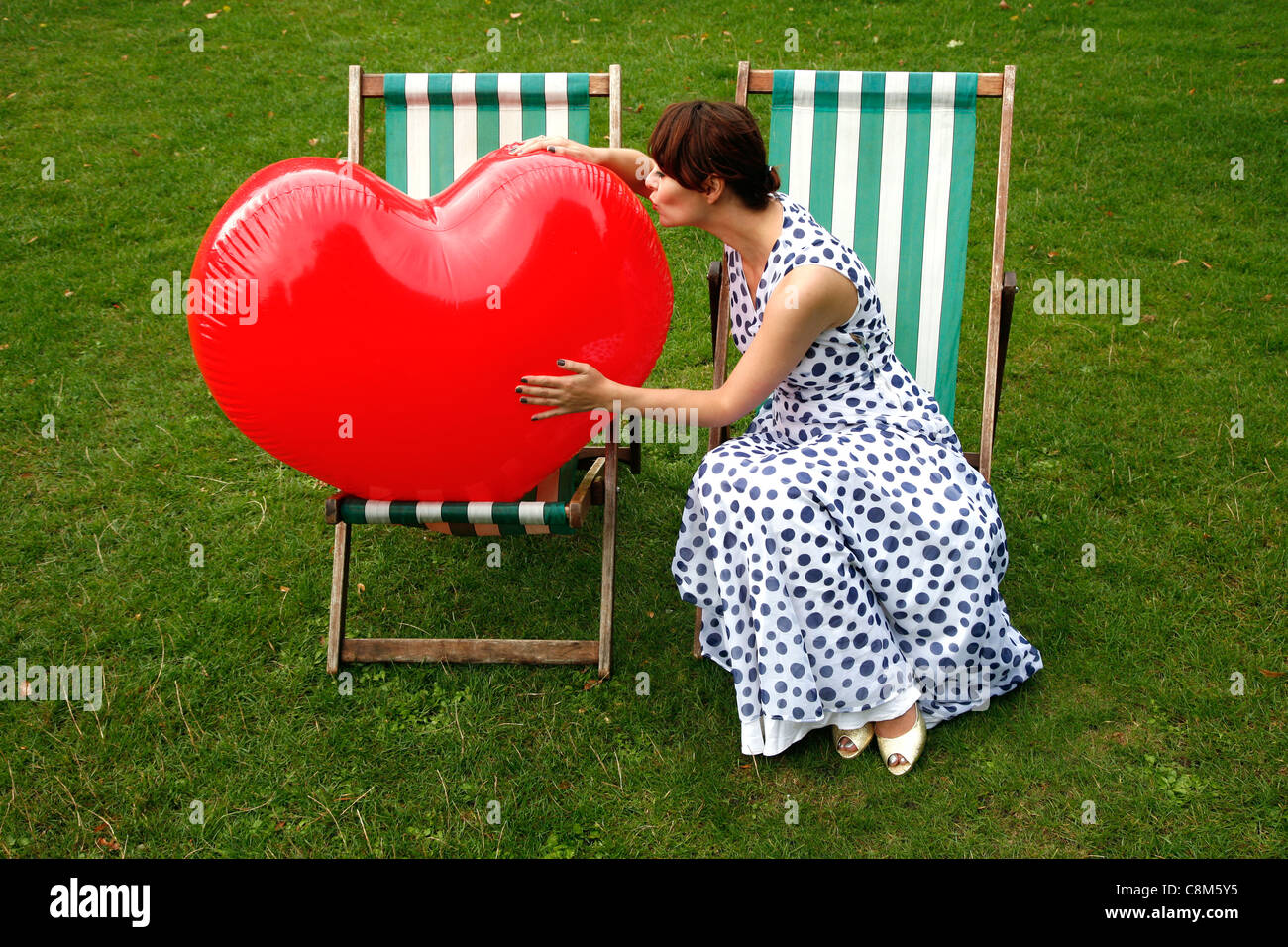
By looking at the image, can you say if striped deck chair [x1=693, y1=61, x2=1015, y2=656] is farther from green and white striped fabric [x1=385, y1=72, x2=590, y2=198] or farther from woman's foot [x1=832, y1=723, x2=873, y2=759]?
woman's foot [x1=832, y1=723, x2=873, y2=759]

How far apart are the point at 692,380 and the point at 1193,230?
2.89 m

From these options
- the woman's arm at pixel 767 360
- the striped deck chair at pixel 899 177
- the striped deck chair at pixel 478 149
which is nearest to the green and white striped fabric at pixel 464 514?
the striped deck chair at pixel 478 149

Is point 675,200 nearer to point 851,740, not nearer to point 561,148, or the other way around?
point 561,148

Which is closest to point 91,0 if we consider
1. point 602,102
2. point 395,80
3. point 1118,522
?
point 602,102

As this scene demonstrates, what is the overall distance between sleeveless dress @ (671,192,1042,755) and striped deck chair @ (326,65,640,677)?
1.34 feet

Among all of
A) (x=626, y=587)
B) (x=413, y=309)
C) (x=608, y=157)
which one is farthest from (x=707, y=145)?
(x=626, y=587)

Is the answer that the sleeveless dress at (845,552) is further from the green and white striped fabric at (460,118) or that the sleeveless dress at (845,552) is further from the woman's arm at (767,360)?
the green and white striped fabric at (460,118)

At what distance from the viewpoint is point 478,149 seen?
3.53 metres

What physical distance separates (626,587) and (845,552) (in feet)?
3.36

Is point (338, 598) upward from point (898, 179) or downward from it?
downward

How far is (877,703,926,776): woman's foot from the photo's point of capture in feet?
9.36

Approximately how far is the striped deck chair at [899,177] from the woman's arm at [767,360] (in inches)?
32.2

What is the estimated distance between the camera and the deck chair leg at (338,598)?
3207mm

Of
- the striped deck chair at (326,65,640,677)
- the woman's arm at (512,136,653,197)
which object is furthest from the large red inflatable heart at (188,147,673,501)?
the striped deck chair at (326,65,640,677)
